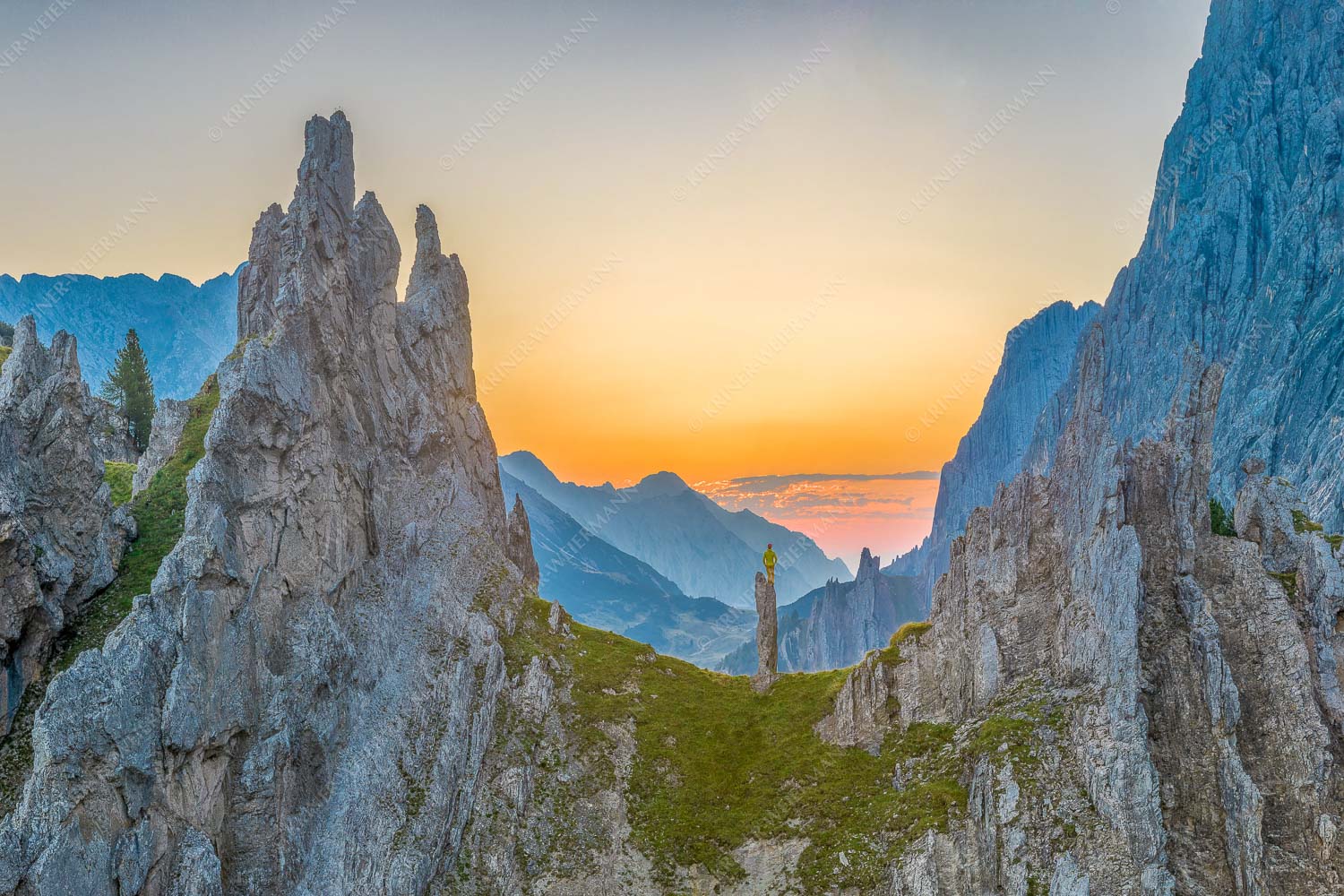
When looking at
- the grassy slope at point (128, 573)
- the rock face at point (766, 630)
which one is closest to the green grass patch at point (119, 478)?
the grassy slope at point (128, 573)

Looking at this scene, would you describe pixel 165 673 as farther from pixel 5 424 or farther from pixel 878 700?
pixel 878 700

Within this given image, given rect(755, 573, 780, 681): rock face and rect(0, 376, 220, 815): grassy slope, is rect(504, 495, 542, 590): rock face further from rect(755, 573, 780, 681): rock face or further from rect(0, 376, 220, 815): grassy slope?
rect(0, 376, 220, 815): grassy slope

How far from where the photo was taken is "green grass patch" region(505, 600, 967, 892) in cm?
4925

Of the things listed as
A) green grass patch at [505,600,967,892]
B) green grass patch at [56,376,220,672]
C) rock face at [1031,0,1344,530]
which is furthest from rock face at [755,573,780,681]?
rock face at [1031,0,1344,530]

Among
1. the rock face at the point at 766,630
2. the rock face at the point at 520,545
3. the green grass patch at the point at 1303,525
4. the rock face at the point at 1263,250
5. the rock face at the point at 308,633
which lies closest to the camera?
the rock face at the point at 308,633

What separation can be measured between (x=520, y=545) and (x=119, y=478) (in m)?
33.7

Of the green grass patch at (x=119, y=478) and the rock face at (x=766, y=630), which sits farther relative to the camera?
the rock face at (x=766, y=630)

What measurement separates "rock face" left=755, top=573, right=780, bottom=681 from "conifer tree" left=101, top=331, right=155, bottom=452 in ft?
217

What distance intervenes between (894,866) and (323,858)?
110ft

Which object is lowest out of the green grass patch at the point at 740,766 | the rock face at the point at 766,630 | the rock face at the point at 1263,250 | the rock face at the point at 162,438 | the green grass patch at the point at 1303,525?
the green grass patch at the point at 740,766

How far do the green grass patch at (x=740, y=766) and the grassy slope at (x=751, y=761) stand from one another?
79 millimetres

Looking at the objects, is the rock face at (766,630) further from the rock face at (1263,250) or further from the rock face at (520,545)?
the rock face at (1263,250)

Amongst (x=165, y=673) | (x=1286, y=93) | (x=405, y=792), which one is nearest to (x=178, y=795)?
(x=165, y=673)

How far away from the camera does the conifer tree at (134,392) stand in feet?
283
